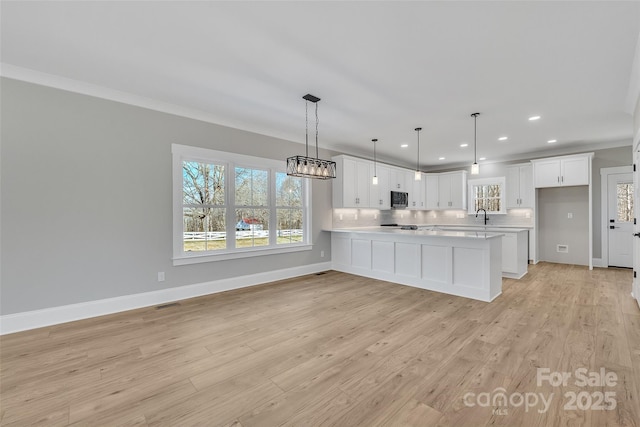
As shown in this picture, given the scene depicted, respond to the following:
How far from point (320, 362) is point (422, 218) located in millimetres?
7406

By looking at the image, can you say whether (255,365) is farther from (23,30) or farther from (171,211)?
(23,30)

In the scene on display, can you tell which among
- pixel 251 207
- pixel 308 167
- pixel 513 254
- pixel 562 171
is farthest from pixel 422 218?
pixel 308 167

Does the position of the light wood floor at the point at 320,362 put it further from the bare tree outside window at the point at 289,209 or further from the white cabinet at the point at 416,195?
the white cabinet at the point at 416,195

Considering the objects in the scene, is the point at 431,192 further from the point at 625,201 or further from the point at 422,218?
the point at 625,201

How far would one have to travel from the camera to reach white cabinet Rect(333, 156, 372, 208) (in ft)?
19.6

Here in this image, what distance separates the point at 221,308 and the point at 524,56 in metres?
4.37

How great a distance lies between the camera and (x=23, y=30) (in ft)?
7.76

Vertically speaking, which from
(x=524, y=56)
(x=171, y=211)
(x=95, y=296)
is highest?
(x=524, y=56)

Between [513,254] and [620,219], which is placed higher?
[620,219]

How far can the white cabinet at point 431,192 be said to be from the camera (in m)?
8.40

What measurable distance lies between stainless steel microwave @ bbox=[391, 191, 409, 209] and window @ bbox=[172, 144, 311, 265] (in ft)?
8.51

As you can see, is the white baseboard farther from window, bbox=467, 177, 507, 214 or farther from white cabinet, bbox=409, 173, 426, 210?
window, bbox=467, 177, 507, 214

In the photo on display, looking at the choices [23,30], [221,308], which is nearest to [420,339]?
[221,308]

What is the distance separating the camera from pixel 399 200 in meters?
7.37
